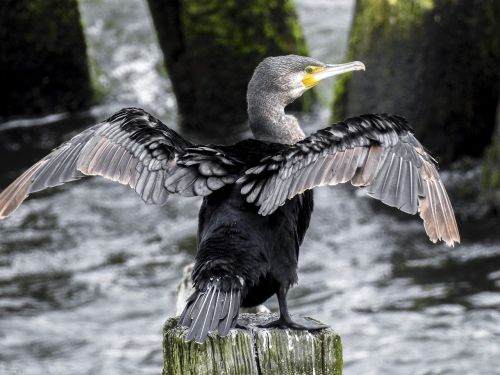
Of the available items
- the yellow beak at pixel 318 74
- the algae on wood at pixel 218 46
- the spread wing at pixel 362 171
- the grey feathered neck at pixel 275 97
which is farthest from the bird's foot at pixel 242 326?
the algae on wood at pixel 218 46

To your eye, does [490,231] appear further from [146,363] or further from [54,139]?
[54,139]

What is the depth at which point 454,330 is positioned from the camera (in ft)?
25.5

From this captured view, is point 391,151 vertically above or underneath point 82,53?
underneath

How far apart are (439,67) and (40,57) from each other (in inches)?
207

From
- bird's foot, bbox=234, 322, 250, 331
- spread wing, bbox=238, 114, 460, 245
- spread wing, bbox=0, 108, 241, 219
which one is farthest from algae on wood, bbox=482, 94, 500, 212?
bird's foot, bbox=234, 322, 250, 331

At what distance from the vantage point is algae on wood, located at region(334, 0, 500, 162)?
10.0 meters

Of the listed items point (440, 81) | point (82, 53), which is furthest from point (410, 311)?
point (82, 53)

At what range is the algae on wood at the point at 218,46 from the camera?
1181 cm

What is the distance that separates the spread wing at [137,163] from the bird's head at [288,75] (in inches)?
27.3

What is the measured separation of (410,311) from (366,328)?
0.40m

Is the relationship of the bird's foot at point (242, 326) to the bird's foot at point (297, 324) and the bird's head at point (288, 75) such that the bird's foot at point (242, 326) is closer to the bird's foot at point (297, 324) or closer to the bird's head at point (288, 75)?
the bird's foot at point (297, 324)

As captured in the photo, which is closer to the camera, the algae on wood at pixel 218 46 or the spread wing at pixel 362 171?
the spread wing at pixel 362 171

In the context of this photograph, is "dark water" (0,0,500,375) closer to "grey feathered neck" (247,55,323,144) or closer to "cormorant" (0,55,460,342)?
"grey feathered neck" (247,55,323,144)

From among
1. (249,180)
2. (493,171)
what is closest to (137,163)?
(249,180)
